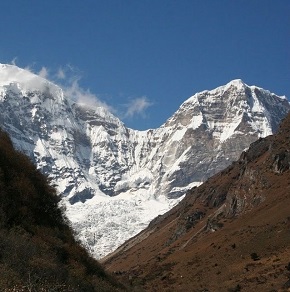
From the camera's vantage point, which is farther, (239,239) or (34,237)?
(239,239)

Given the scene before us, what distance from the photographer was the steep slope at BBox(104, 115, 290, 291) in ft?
238

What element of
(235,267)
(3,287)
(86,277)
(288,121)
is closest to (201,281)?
(235,267)

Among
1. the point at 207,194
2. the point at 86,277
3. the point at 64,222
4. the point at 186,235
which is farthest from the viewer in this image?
the point at 207,194

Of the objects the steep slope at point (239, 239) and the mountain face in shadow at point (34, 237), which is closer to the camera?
the mountain face in shadow at point (34, 237)

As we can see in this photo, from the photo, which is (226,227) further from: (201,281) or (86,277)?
(86,277)

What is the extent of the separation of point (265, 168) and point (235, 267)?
57189 mm

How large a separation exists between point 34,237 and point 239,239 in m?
63.1

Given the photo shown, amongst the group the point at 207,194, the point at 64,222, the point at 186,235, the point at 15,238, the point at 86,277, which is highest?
the point at 207,194

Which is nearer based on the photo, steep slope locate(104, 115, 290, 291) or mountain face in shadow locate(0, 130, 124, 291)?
mountain face in shadow locate(0, 130, 124, 291)

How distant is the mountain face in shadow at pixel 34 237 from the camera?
98.1ft

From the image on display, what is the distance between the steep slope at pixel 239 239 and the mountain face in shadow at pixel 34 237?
77.9ft

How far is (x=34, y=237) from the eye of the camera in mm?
37844

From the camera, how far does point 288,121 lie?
154 metres

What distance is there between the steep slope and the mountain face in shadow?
23729 mm
